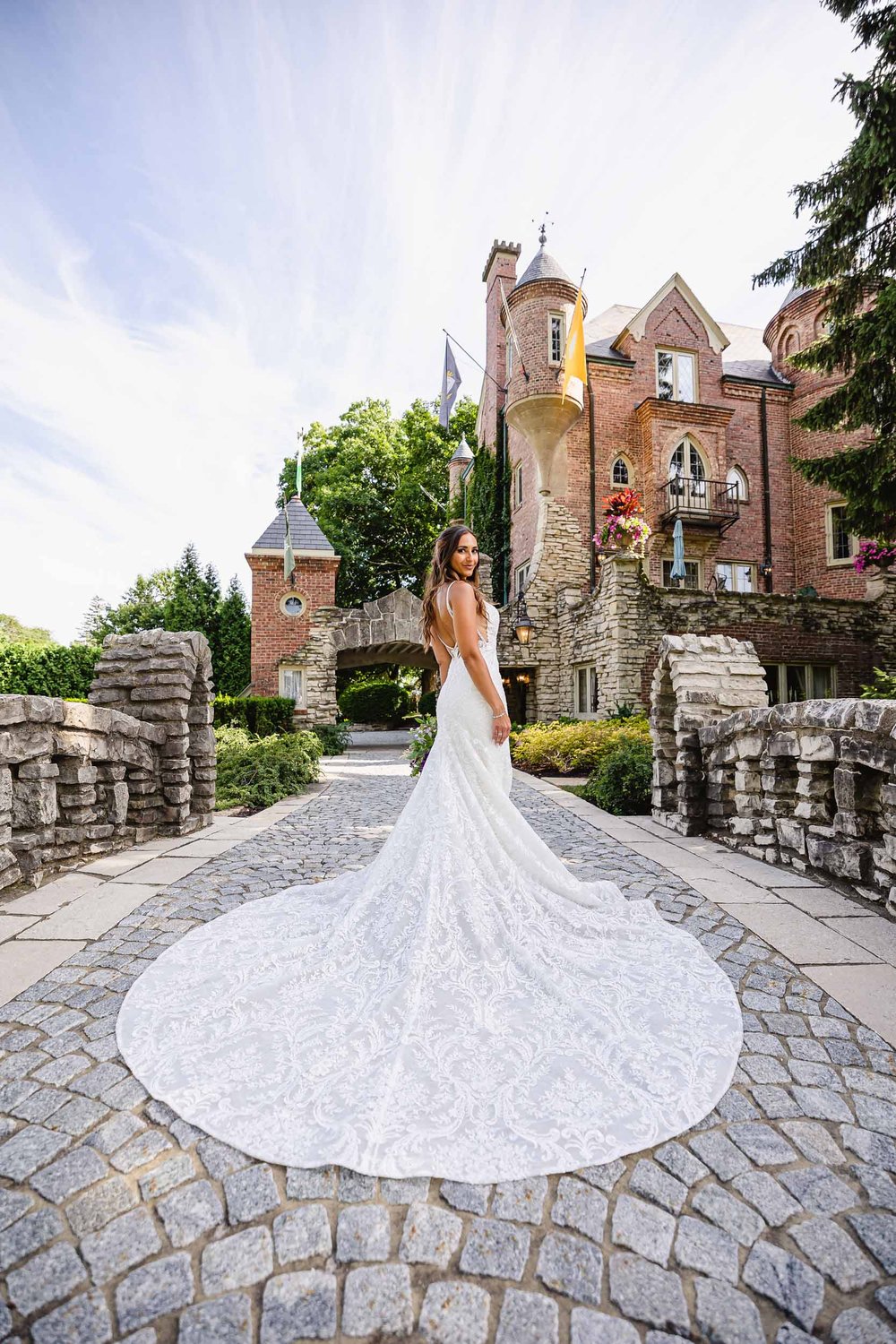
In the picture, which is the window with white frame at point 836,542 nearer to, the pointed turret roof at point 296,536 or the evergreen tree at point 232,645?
the pointed turret roof at point 296,536

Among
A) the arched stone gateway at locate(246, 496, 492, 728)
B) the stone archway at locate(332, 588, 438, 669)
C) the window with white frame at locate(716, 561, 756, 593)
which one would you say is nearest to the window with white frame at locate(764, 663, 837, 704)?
the window with white frame at locate(716, 561, 756, 593)

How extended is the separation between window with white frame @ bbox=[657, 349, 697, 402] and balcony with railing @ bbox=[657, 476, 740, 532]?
2.73 metres

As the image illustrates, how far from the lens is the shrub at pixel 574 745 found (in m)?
10.0

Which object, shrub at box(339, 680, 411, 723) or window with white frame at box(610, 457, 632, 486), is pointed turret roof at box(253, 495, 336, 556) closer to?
window with white frame at box(610, 457, 632, 486)

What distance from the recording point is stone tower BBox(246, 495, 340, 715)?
1594 centimetres

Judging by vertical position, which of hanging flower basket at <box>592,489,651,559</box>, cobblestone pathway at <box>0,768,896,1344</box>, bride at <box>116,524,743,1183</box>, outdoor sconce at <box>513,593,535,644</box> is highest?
hanging flower basket at <box>592,489,651,559</box>

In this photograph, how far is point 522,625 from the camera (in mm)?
15703

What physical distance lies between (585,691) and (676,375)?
35.2 feet

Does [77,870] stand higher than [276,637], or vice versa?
[276,637]

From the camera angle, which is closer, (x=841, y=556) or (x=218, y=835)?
(x=218, y=835)

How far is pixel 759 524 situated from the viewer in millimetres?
18609

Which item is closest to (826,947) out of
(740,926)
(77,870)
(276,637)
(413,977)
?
(740,926)

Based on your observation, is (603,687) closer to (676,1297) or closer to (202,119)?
(202,119)

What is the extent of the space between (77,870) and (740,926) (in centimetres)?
428
